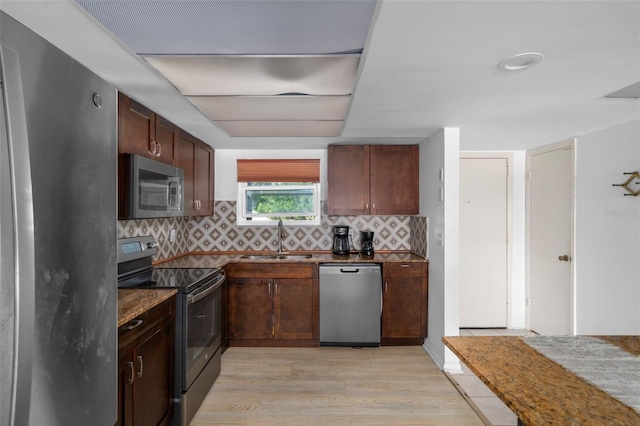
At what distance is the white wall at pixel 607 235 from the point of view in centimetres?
272

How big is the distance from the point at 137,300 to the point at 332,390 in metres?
1.65

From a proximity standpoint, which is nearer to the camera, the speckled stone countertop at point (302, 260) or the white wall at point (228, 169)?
the speckled stone countertop at point (302, 260)

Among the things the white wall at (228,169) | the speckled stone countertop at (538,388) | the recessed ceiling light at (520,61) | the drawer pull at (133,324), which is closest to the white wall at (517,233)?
the white wall at (228,169)

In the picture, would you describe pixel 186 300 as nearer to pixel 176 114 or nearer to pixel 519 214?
pixel 176 114

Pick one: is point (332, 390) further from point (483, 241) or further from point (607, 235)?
point (607, 235)

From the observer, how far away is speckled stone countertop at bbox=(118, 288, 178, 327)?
1.59 meters

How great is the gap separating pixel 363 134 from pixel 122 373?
2.60 metres

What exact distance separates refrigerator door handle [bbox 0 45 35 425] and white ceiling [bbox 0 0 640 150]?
2.59ft

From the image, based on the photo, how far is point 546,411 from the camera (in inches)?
33.8

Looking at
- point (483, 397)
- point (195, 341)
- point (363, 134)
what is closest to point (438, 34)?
point (363, 134)

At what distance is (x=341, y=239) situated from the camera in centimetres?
396

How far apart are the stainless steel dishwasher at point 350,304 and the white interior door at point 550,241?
1.86m

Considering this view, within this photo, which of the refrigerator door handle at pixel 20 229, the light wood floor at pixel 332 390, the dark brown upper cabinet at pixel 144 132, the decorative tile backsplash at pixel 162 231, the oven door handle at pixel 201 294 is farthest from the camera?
the decorative tile backsplash at pixel 162 231

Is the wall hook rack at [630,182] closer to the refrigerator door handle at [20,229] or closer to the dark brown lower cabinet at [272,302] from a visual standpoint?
the dark brown lower cabinet at [272,302]
